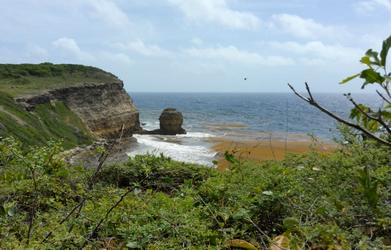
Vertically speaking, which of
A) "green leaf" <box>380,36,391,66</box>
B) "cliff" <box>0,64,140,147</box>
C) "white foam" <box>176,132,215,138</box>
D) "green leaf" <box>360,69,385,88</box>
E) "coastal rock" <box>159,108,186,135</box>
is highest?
"green leaf" <box>380,36,391,66</box>

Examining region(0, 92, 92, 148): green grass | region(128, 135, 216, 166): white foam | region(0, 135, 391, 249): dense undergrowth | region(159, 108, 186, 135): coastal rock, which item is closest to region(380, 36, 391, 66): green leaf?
region(0, 135, 391, 249): dense undergrowth

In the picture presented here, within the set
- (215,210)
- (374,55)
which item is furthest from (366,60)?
(215,210)

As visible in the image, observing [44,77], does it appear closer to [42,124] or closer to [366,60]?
[42,124]

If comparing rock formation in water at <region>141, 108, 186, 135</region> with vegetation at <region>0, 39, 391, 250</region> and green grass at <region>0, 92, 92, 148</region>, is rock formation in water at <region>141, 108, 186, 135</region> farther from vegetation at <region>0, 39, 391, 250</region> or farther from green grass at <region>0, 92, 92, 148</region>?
vegetation at <region>0, 39, 391, 250</region>

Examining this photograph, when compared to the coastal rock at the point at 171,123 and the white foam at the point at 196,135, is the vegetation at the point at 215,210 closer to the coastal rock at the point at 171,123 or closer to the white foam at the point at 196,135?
the white foam at the point at 196,135

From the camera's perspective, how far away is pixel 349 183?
3.34 metres

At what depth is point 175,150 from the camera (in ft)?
114

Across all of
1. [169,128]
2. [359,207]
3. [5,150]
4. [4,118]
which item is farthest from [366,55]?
[169,128]

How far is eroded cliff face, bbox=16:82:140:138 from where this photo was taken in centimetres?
3925

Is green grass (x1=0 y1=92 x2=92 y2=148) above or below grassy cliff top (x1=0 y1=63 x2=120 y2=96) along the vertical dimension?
below

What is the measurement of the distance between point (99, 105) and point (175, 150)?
12.1 metres

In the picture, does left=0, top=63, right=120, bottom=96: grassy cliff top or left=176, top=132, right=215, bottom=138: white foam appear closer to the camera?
left=0, top=63, right=120, bottom=96: grassy cliff top

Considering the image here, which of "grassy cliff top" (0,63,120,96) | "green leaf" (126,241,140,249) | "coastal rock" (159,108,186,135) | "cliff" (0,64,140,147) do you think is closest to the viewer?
"green leaf" (126,241,140,249)

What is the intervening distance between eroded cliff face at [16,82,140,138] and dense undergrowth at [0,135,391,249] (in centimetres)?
3339
